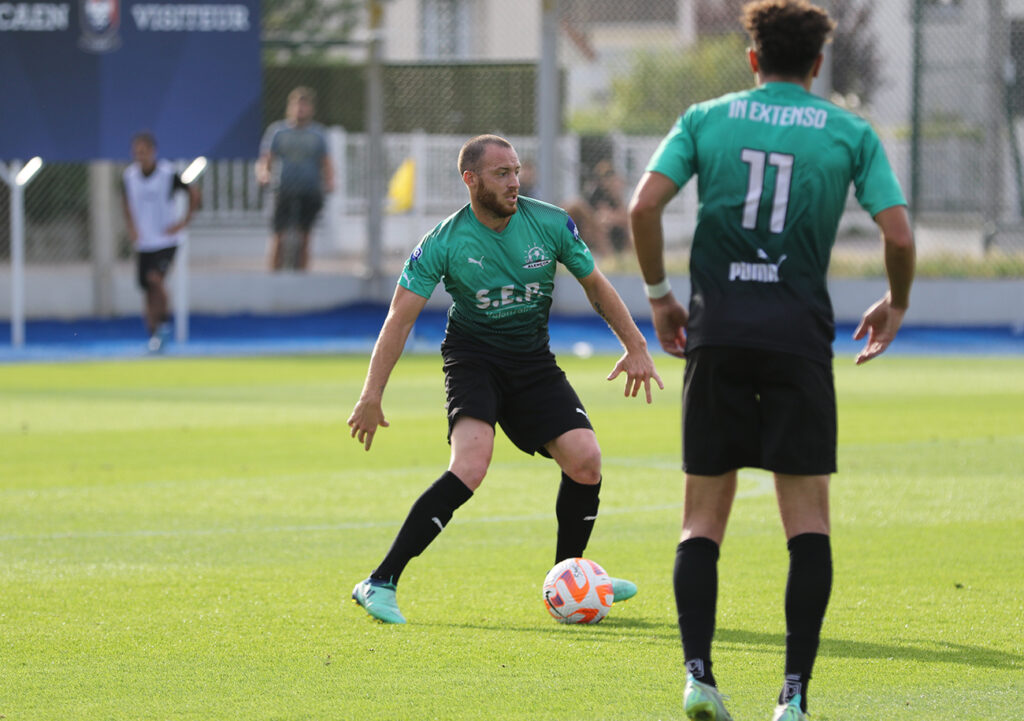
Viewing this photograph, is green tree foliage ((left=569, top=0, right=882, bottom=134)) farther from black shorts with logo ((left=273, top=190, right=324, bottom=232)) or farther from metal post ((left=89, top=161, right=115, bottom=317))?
metal post ((left=89, top=161, right=115, bottom=317))

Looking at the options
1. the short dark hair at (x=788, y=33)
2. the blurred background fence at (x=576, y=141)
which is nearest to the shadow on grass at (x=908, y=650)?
the short dark hair at (x=788, y=33)

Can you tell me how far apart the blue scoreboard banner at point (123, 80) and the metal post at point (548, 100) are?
4.04m

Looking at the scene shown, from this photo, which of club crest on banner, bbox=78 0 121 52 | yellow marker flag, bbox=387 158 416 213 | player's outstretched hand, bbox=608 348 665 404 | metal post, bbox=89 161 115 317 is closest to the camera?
player's outstretched hand, bbox=608 348 665 404

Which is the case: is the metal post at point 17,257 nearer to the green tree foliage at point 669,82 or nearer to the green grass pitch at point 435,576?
the green grass pitch at point 435,576

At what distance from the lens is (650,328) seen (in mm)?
21734

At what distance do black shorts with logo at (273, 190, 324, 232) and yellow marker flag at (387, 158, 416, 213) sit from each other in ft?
4.44

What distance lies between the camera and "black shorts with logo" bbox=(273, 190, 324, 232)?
22.0 m

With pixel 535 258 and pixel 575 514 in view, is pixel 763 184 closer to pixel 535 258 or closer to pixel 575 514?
pixel 535 258

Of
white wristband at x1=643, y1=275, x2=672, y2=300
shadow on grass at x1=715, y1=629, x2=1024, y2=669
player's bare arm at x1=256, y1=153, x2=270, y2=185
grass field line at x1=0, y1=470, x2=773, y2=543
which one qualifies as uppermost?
player's bare arm at x1=256, y1=153, x2=270, y2=185

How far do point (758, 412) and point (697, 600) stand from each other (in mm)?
563

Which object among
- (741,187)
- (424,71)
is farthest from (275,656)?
(424,71)

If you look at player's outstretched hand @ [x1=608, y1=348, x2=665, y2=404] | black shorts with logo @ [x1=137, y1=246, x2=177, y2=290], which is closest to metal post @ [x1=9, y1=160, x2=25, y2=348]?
A: black shorts with logo @ [x1=137, y1=246, x2=177, y2=290]

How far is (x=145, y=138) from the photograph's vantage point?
18891mm

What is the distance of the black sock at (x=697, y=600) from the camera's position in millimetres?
4625
